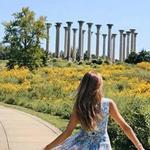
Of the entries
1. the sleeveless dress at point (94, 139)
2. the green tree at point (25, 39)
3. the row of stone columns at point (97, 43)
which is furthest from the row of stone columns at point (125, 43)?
the sleeveless dress at point (94, 139)

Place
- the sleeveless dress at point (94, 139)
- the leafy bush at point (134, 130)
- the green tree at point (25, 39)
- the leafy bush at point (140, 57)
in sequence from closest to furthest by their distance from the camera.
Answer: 1. the sleeveless dress at point (94, 139)
2. the leafy bush at point (134, 130)
3. the green tree at point (25, 39)
4. the leafy bush at point (140, 57)

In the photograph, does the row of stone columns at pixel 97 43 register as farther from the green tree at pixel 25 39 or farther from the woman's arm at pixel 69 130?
the woman's arm at pixel 69 130

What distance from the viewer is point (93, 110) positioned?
632cm

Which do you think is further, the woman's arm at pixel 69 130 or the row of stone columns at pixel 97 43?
the row of stone columns at pixel 97 43

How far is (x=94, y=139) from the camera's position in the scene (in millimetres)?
6539

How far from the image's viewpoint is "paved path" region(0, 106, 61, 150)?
13.0 m

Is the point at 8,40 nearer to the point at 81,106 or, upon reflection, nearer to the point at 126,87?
the point at 126,87

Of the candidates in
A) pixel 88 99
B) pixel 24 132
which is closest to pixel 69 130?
pixel 88 99

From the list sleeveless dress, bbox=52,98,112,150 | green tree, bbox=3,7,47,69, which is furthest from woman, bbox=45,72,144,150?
green tree, bbox=3,7,47,69

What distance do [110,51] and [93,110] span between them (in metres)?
99.9

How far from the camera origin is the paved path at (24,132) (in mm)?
12977

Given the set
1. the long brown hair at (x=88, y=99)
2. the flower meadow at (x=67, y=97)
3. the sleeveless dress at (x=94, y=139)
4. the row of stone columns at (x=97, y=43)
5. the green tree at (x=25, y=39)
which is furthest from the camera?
the row of stone columns at (x=97, y=43)

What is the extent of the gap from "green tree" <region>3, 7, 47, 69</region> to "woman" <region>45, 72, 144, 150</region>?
40901 mm

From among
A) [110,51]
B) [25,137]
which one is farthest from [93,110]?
[110,51]
